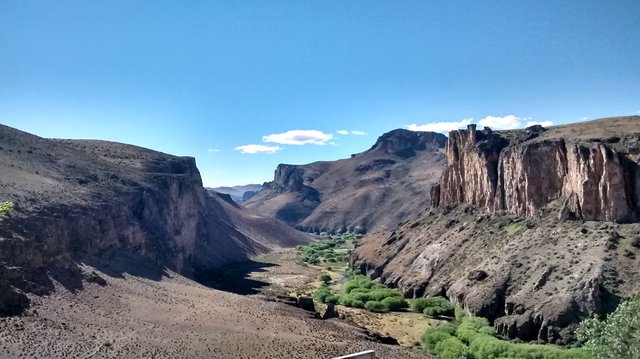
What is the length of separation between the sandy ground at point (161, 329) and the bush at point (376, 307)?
12.3 m

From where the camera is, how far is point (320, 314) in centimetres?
7081

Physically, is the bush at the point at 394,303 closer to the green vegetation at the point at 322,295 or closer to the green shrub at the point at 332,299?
the green shrub at the point at 332,299

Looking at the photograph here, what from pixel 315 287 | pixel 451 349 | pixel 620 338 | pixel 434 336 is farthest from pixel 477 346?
pixel 315 287

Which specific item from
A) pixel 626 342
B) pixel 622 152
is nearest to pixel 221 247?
pixel 622 152

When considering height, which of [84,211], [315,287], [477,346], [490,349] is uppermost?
[84,211]

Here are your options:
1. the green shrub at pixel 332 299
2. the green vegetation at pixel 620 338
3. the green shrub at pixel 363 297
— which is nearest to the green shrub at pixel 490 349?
the green vegetation at pixel 620 338

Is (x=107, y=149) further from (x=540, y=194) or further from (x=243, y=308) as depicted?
(x=540, y=194)

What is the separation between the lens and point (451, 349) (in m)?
50.0

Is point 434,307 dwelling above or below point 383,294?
above

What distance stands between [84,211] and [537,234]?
2451 inches

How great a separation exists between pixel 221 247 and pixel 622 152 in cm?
10556

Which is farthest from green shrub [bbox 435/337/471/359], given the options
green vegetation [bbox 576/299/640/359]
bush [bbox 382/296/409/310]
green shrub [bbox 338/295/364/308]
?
green shrub [bbox 338/295/364/308]

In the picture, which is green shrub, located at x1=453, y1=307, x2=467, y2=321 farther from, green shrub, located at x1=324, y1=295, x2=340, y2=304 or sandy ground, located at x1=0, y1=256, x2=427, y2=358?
green shrub, located at x1=324, y1=295, x2=340, y2=304

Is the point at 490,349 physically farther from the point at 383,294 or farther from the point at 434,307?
the point at 383,294
